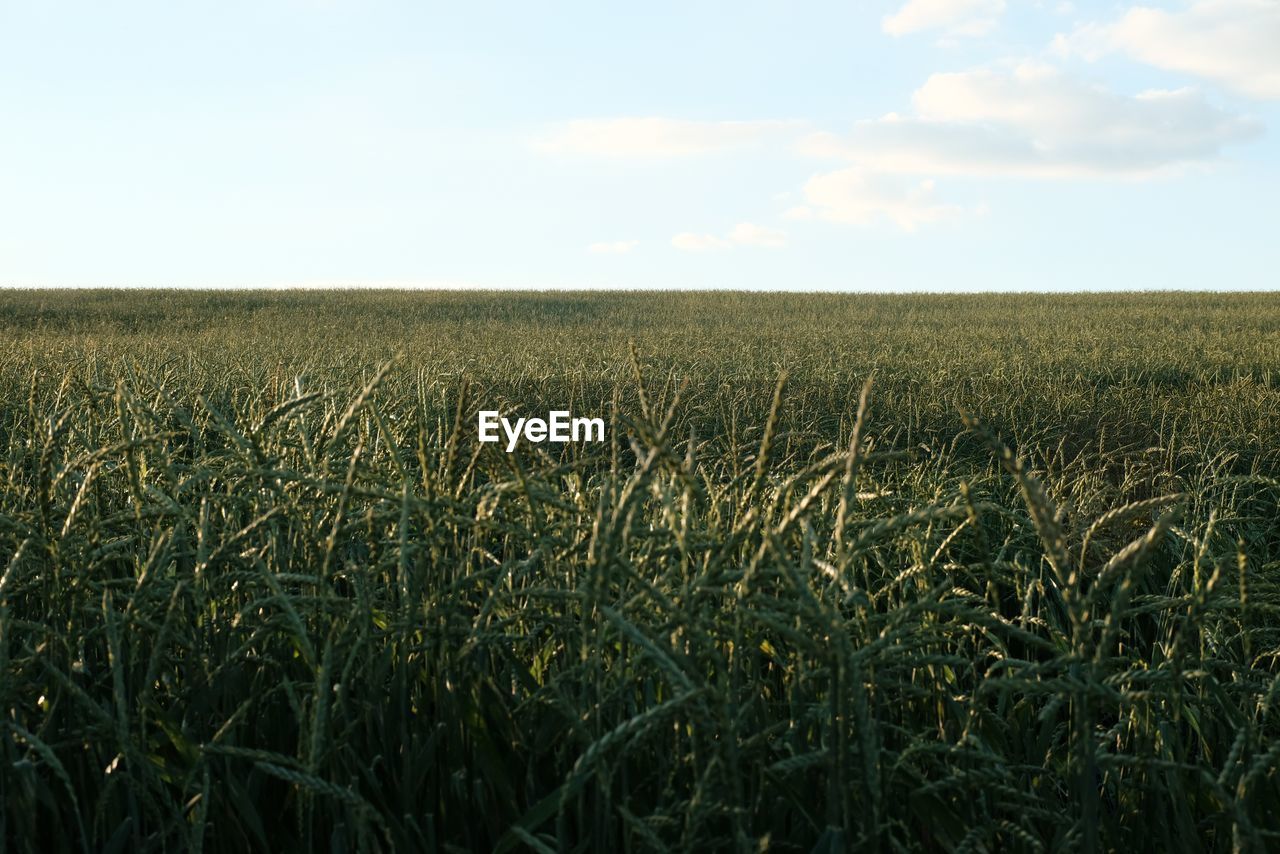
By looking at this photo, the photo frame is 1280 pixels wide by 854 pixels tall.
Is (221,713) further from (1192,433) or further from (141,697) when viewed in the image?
(1192,433)

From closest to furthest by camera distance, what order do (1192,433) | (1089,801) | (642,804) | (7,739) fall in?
1. (1089,801)
2. (7,739)
3. (642,804)
4. (1192,433)

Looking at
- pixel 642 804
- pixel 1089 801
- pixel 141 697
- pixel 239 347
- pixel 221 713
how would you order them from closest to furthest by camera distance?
1. pixel 1089 801
2. pixel 141 697
3. pixel 642 804
4. pixel 221 713
5. pixel 239 347

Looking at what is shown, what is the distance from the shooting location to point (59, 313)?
21.6m

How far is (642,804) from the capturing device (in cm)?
167

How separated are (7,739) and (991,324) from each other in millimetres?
18459

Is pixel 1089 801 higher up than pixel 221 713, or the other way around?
pixel 1089 801

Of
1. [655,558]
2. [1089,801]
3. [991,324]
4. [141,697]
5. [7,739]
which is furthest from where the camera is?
[991,324]

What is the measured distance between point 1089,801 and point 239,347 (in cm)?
1259

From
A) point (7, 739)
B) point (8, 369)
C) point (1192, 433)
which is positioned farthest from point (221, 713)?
point (8, 369)

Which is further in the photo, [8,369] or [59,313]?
[59,313]

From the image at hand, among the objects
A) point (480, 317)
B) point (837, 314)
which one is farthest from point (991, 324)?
point (480, 317)

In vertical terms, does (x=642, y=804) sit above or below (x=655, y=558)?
below

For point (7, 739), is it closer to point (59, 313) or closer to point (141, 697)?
point (141, 697)

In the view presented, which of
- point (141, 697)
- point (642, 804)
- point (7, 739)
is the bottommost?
point (642, 804)
